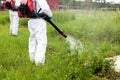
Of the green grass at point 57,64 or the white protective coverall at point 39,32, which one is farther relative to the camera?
the white protective coverall at point 39,32

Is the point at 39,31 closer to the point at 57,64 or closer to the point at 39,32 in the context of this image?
the point at 39,32

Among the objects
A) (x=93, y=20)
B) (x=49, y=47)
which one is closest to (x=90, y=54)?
(x=49, y=47)

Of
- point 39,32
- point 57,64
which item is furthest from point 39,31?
point 57,64

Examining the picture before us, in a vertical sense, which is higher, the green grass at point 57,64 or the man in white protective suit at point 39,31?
the man in white protective suit at point 39,31

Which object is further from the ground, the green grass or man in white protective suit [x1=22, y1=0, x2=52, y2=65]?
man in white protective suit [x1=22, y1=0, x2=52, y2=65]

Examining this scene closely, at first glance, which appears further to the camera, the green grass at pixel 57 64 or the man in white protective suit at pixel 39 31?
the man in white protective suit at pixel 39 31

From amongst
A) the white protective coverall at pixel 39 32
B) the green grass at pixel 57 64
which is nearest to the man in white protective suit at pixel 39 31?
the white protective coverall at pixel 39 32

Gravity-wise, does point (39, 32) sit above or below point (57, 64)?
above

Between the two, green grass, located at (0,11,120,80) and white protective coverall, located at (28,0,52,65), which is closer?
green grass, located at (0,11,120,80)

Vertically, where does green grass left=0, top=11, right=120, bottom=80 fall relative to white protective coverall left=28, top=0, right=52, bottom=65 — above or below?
below

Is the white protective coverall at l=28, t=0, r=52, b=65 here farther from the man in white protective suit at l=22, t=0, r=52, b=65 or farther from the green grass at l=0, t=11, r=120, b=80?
the green grass at l=0, t=11, r=120, b=80

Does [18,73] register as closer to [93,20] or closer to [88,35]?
[88,35]

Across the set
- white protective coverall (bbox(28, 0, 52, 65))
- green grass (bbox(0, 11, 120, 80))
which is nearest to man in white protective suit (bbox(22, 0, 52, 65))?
white protective coverall (bbox(28, 0, 52, 65))

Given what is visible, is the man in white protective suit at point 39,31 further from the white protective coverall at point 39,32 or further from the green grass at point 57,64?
the green grass at point 57,64
